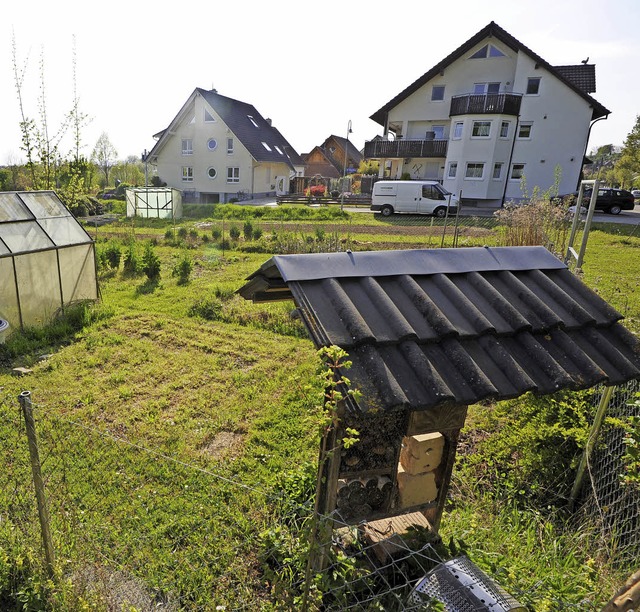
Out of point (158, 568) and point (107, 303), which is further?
point (107, 303)

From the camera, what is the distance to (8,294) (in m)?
7.50

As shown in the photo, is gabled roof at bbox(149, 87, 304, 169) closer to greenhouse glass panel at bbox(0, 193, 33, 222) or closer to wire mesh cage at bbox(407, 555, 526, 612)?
greenhouse glass panel at bbox(0, 193, 33, 222)

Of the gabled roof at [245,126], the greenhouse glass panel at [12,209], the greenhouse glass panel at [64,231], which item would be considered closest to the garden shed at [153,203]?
the gabled roof at [245,126]

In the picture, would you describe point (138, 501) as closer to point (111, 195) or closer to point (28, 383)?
point (28, 383)

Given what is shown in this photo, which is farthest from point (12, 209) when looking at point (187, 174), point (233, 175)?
point (187, 174)

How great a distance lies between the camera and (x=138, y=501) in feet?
13.3

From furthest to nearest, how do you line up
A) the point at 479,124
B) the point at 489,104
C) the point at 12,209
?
the point at 479,124 < the point at 489,104 < the point at 12,209

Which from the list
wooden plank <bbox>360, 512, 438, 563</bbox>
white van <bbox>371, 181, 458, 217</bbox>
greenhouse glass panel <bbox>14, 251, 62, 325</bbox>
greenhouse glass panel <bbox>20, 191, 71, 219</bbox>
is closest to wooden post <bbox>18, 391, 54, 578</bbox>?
wooden plank <bbox>360, 512, 438, 563</bbox>

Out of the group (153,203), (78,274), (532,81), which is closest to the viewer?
(78,274)

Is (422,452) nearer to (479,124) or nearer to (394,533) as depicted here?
(394,533)

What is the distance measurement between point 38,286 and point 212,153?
1090 inches

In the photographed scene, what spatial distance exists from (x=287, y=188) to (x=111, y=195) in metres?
14.8

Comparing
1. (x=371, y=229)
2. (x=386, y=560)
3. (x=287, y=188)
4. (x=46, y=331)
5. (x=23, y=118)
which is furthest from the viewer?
(x=287, y=188)

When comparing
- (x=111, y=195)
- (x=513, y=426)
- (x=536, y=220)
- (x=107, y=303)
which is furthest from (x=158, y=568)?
(x=111, y=195)
